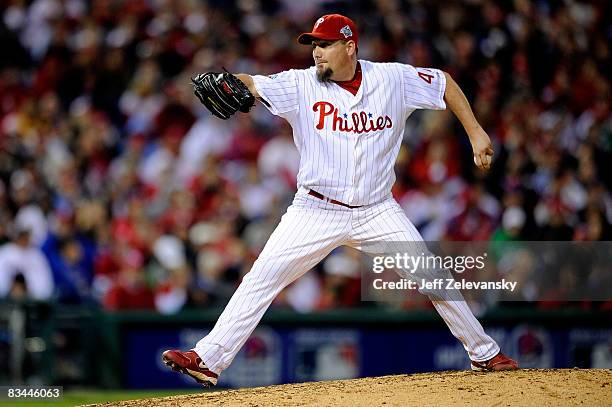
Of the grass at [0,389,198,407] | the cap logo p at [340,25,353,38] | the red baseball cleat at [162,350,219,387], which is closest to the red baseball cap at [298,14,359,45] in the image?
the cap logo p at [340,25,353,38]

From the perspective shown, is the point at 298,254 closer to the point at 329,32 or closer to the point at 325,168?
the point at 325,168

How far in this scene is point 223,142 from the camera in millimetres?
11094

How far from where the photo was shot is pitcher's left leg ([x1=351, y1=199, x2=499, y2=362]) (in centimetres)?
575

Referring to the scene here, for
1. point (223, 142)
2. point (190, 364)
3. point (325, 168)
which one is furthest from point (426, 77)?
point (223, 142)

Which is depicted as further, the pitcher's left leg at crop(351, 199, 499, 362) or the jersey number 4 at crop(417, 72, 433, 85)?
the jersey number 4 at crop(417, 72, 433, 85)

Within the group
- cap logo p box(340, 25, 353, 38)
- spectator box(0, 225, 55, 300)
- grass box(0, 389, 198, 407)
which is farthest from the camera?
spectator box(0, 225, 55, 300)

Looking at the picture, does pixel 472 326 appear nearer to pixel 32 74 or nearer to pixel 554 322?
pixel 554 322

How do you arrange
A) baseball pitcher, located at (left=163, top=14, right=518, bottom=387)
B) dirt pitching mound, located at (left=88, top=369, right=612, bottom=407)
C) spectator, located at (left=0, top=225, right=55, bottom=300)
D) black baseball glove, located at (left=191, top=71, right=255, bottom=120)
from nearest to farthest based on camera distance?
1. dirt pitching mound, located at (left=88, top=369, right=612, bottom=407)
2. black baseball glove, located at (left=191, top=71, right=255, bottom=120)
3. baseball pitcher, located at (left=163, top=14, right=518, bottom=387)
4. spectator, located at (left=0, top=225, right=55, bottom=300)

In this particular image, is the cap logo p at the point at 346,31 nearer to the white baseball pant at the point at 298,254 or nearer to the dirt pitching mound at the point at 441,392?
the white baseball pant at the point at 298,254

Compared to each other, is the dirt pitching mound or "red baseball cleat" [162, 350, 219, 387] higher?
"red baseball cleat" [162, 350, 219, 387]

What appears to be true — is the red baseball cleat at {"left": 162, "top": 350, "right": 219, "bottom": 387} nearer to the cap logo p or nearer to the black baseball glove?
the black baseball glove

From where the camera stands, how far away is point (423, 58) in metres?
11.9

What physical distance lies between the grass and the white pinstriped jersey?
3.52m

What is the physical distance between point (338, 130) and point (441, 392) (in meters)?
1.36
